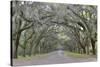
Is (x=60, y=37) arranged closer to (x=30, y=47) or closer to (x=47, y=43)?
(x=47, y=43)

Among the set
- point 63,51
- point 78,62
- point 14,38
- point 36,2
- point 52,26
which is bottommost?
point 78,62

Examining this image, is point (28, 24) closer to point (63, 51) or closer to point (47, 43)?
point (47, 43)

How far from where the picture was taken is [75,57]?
92.2 inches

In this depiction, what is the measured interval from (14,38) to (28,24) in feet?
0.76

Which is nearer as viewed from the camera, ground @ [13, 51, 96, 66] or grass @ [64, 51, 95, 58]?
ground @ [13, 51, 96, 66]

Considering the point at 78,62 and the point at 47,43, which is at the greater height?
the point at 47,43

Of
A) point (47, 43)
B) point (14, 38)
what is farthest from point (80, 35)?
point (14, 38)

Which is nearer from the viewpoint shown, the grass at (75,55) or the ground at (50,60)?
the ground at (50,60)

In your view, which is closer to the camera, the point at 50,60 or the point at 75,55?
the point at 50,60

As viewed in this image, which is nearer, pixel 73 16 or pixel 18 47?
pixel 18 47

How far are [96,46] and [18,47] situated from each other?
1030mm
